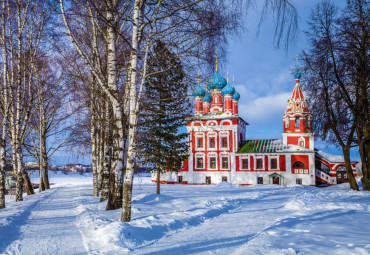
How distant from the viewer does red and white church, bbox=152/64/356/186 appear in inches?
1219

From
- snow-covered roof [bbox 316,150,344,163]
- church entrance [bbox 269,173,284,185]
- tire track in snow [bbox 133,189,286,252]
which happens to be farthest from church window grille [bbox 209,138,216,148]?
tire track in snow [bbox 133,189,286,252]

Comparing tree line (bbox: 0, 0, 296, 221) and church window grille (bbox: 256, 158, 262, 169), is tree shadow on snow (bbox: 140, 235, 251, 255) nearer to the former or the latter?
tree line (bbox: 0, 0, 296, 221)

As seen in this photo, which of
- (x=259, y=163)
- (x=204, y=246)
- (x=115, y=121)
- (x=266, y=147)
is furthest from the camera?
(x=266, y=147)

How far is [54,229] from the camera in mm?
7012

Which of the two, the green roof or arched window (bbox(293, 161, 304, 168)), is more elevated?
the green roof

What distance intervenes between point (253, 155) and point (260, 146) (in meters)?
1.85

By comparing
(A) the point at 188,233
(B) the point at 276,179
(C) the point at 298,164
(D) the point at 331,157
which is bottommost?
(B) the point at 276,179

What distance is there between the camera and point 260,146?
33906 millimetres

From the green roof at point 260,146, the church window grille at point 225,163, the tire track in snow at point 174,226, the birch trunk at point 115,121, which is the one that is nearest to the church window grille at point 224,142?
the church window grille at point 225,163

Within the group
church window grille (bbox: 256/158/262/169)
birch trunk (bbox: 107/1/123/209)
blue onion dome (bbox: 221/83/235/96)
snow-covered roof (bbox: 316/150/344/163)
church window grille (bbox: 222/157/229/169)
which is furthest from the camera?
blue onion dome (bbox: 221/83/235/96)

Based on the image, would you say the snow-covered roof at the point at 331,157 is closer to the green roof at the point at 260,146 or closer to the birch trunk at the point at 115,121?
the green roof at the point at 260,146

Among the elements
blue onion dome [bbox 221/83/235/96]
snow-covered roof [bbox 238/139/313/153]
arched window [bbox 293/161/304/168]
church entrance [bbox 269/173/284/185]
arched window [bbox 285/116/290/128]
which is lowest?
church entrance [bbox 269/173/284/185]

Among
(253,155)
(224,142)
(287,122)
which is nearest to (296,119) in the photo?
(287,122)

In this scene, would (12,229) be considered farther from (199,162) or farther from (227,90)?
Answer: (227,90)
